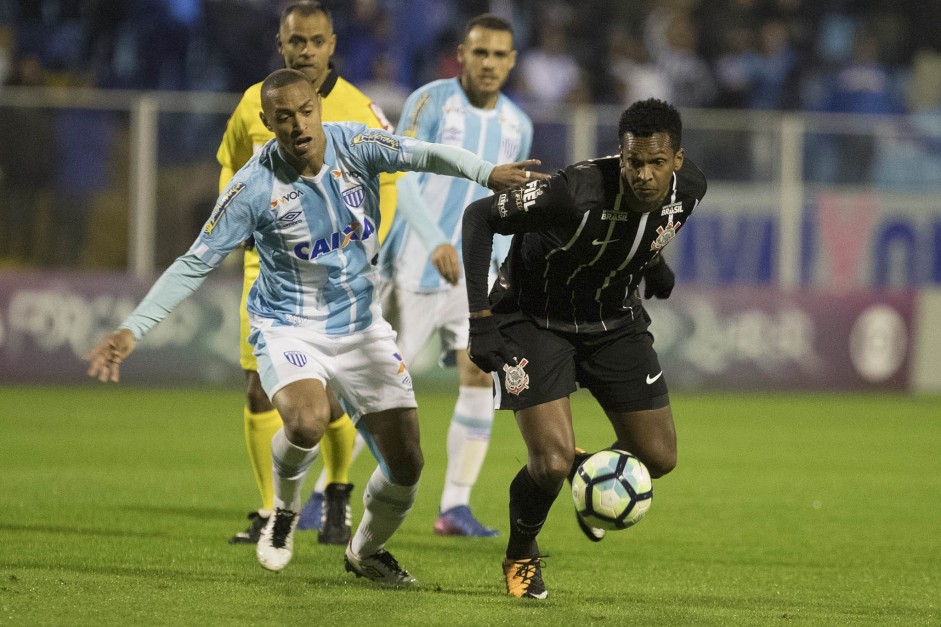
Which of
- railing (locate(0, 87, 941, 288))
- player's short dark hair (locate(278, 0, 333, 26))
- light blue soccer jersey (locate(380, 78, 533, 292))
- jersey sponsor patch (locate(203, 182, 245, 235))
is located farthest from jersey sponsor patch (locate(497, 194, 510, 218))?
railing (locate(0, 87, 941, 288))

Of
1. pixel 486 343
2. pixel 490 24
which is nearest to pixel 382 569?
pixel 486 343

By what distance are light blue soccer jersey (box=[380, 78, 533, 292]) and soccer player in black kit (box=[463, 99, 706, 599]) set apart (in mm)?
1827

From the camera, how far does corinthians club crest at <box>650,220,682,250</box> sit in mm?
5762

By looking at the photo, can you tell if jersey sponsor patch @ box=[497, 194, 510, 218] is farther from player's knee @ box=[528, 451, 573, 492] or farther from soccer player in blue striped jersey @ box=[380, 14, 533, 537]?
soccer player in blue striped jersey @ box=[380, 14, 533, 537]

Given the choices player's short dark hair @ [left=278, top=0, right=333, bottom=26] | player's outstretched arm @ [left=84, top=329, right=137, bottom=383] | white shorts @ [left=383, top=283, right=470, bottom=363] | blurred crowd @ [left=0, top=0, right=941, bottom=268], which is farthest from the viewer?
blurred crowd @ [left=0, top=0, right=941, bottom=268]

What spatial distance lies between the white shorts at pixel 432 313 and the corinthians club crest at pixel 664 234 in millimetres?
2190

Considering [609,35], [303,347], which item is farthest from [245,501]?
[609,35]

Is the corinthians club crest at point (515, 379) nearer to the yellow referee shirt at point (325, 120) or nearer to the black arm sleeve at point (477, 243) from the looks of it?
the black arm sleeve at point (477, 243)

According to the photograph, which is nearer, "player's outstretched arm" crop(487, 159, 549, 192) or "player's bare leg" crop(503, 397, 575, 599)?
"player's outstretched arm" crop(487, 159, 549, 192)

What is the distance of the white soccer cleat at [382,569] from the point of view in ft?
19.5

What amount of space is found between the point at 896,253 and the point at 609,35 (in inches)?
175

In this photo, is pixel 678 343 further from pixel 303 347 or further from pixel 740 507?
pixel 303 347

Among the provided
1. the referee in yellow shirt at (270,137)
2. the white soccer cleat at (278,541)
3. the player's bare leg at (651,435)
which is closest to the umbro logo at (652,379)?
the player's bare leg at (651,435)

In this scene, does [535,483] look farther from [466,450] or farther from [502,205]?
[466,450]
